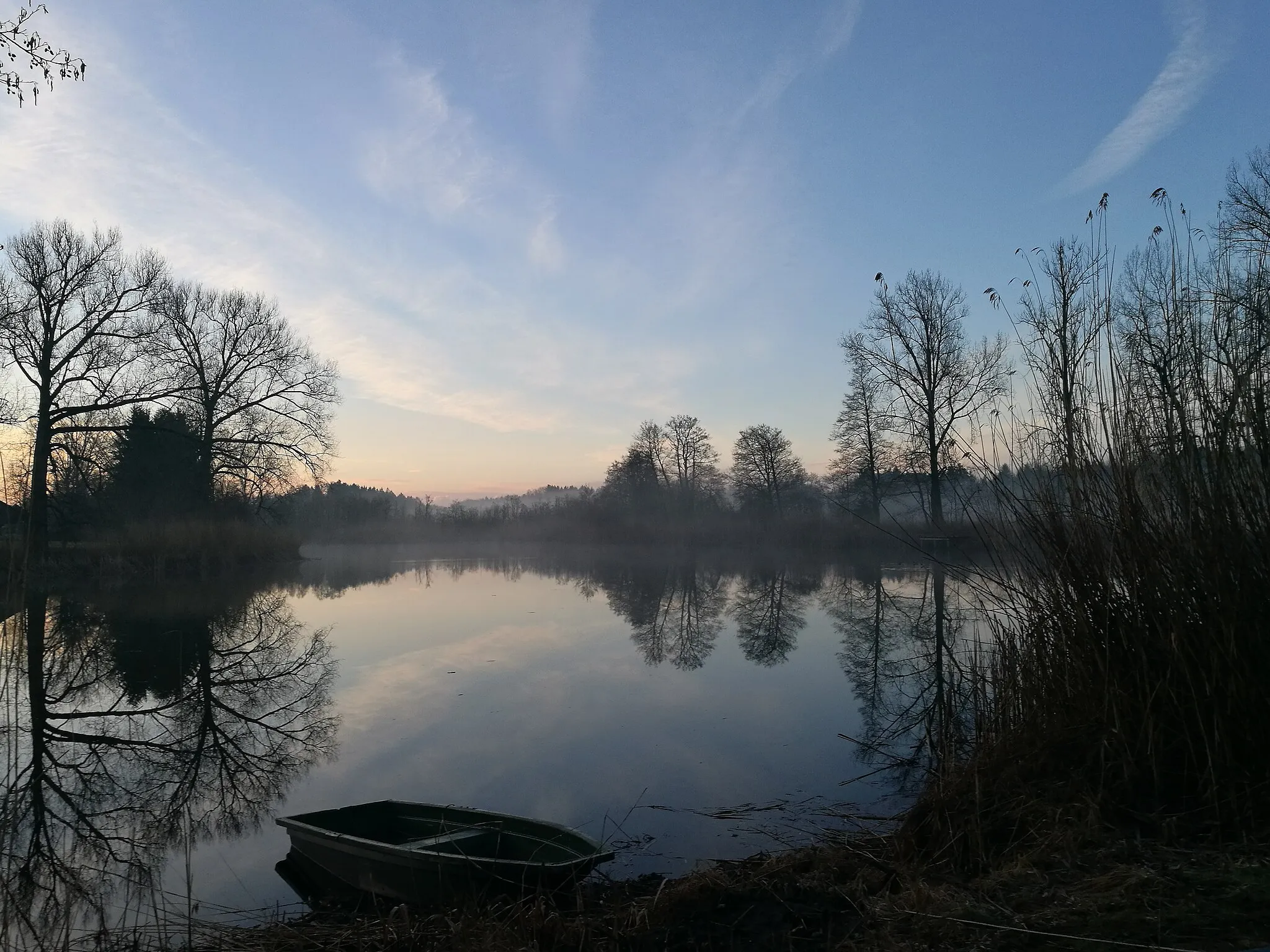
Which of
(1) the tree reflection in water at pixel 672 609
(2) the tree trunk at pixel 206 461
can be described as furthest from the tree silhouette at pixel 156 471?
(1) the tree reflection in water at pixel 672 609

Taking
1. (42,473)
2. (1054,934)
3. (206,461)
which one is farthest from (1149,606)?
(206,461)

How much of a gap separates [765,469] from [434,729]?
132ft

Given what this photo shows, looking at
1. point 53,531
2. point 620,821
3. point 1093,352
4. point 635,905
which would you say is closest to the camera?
point 635,905

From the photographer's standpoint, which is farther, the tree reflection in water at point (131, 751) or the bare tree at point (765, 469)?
the bare tree at point (765, 469)

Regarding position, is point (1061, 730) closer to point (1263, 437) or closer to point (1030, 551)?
point (1030, 551)

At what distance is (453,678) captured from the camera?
10164 millimetres

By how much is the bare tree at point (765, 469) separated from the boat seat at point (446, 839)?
139 feet

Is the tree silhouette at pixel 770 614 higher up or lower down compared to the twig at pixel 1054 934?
lower down

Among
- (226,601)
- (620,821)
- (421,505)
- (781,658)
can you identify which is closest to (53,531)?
(226,601)

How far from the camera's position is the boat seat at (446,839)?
4266 mm

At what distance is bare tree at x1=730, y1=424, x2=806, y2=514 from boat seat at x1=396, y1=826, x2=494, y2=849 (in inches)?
1663

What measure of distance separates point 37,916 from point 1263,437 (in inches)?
265

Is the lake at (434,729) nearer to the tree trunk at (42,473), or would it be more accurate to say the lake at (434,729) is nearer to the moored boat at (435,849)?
the moored boat at (435,849)

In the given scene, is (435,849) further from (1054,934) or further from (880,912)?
(1054,934)
